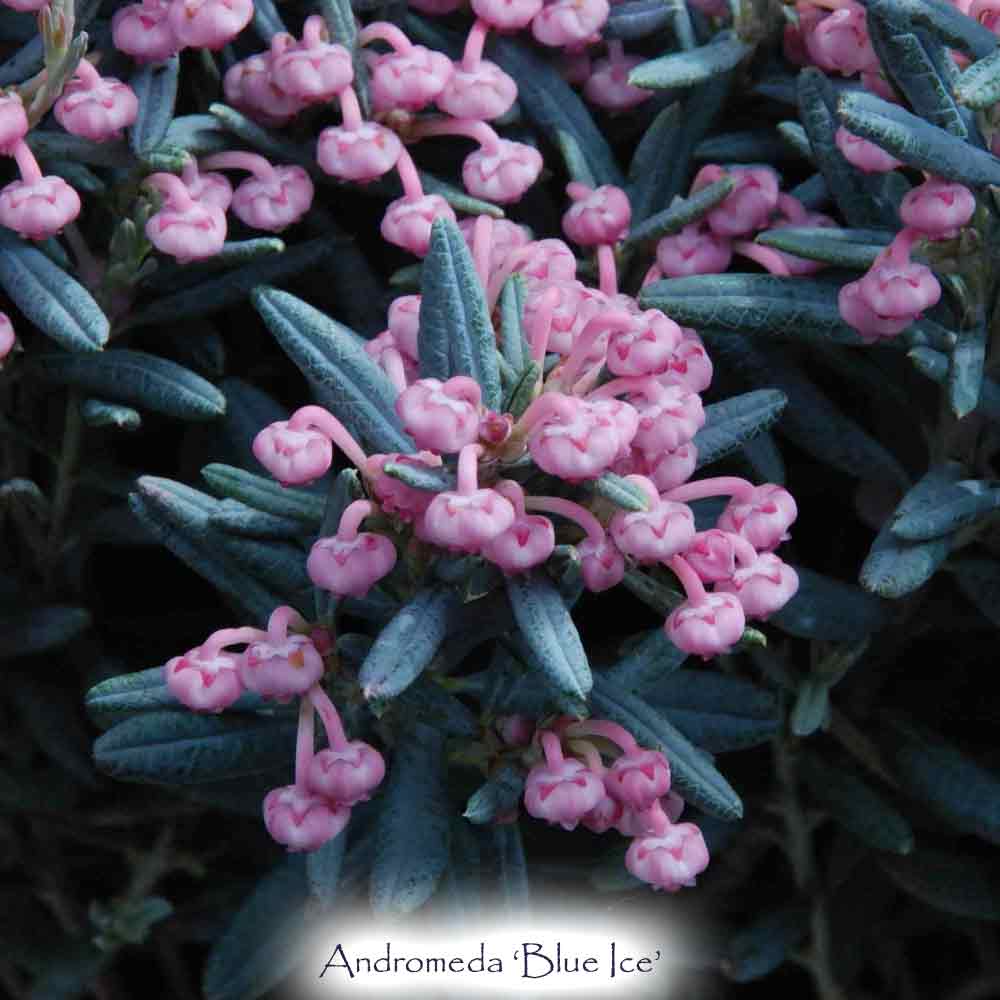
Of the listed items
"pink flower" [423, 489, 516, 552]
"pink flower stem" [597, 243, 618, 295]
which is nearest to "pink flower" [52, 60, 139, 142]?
"pink flower stem" [597, 243, 618, 295]

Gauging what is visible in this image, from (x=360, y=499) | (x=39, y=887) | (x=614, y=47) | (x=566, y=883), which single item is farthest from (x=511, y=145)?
(x=39, y=887)

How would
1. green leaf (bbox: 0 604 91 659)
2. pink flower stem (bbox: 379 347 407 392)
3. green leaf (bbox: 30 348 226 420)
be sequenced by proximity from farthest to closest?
1. green leaf (bbox: 0 604 91 659)
2. green leaf (bbox: 30 348 226 420)
3. pink flower stem (bbox: 379 347 407 392)

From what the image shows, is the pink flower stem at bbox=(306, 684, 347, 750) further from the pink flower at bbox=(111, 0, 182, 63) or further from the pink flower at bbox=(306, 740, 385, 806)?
the pink flower at bbox=(111, 0, 182, 63)

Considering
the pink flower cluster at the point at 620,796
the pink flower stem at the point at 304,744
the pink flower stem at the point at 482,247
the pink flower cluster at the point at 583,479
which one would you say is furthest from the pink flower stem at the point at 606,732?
the pink flower stem at the point at 482,247

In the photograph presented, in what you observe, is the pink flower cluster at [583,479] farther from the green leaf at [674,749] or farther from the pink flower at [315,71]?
the pink flower at [315,71]

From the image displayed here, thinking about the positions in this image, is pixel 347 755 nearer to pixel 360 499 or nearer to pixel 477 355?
pixel 360 499

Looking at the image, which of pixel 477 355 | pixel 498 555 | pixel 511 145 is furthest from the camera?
pixel 511 145

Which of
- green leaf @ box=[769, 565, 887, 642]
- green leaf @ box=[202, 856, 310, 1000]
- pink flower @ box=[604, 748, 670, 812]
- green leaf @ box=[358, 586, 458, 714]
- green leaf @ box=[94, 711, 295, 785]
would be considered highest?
green leaf @ box=[358, 586, 458, 714]
